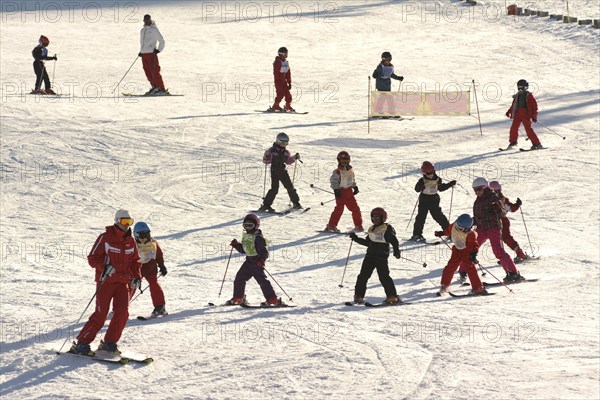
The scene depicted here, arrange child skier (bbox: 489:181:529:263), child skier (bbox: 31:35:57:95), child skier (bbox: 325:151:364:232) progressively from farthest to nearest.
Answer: child skier (bbox: 31:35:57:95)
child skier (bbox: 325:151:364:232)
child skier (bbox: 489:181:529:263)

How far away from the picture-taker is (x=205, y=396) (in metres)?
10.4

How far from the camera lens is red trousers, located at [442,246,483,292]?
13477 mm

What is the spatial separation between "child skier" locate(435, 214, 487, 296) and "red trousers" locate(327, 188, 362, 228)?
9.96ft

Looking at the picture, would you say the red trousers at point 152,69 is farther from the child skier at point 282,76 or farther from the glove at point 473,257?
the glove at point 473,257

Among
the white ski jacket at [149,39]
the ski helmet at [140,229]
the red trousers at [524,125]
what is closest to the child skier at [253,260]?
the ski helmet at [140,229]

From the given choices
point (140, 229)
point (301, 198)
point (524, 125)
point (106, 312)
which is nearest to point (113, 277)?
point (106, 312)

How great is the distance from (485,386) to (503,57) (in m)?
20.5

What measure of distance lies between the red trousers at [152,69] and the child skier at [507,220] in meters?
12.1

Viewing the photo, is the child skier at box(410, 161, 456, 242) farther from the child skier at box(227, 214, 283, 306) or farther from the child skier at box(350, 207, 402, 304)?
the child skier at box(227, 214, 283, 306)

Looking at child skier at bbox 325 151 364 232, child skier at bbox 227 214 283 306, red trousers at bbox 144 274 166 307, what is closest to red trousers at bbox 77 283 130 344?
red trousers at bbox 144 274 166 307

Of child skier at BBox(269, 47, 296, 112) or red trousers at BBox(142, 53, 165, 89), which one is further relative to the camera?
red trousers at BBox(142, 53, 165, 89)

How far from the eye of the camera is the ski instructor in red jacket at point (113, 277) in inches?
441

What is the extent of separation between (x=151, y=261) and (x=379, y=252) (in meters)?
2.55

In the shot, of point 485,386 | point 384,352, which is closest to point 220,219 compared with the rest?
point 384,352
